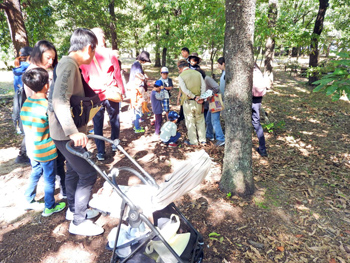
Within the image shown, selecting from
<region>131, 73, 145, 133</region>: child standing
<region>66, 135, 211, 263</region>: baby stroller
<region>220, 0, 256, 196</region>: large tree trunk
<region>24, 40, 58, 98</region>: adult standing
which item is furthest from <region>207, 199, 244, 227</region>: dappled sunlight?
<region>131, 73, 145, 133</region>: child standing

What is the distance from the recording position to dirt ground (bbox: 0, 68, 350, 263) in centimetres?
261

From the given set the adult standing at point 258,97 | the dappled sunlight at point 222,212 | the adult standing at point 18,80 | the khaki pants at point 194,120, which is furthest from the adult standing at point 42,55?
the adult standing at point 258,97

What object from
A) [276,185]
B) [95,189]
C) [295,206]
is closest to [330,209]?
[295,206]

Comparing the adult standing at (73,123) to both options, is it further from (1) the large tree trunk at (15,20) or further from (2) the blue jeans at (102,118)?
(1) the large tree trunk at (15,20)

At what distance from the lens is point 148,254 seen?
2.08 m

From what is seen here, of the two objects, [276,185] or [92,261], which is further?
[276,185]

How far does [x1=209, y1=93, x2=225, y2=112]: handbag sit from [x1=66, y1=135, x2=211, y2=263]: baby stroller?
132 inches

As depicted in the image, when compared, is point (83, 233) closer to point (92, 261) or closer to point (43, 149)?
point (92, 261)

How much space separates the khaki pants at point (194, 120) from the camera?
535 centimetres

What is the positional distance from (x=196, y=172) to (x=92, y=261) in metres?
1.67

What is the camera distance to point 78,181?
278 centimetres

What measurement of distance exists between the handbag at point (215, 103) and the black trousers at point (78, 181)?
3467mm

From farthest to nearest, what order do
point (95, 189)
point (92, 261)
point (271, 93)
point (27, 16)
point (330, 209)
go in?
point (271, 93), point (27, 16), point (95, 189), point (330, 209), point (92, 261)

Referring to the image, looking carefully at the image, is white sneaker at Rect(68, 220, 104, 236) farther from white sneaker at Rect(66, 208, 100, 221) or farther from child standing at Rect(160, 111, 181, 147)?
child standing at Rect(160, 111, 181, 147)
